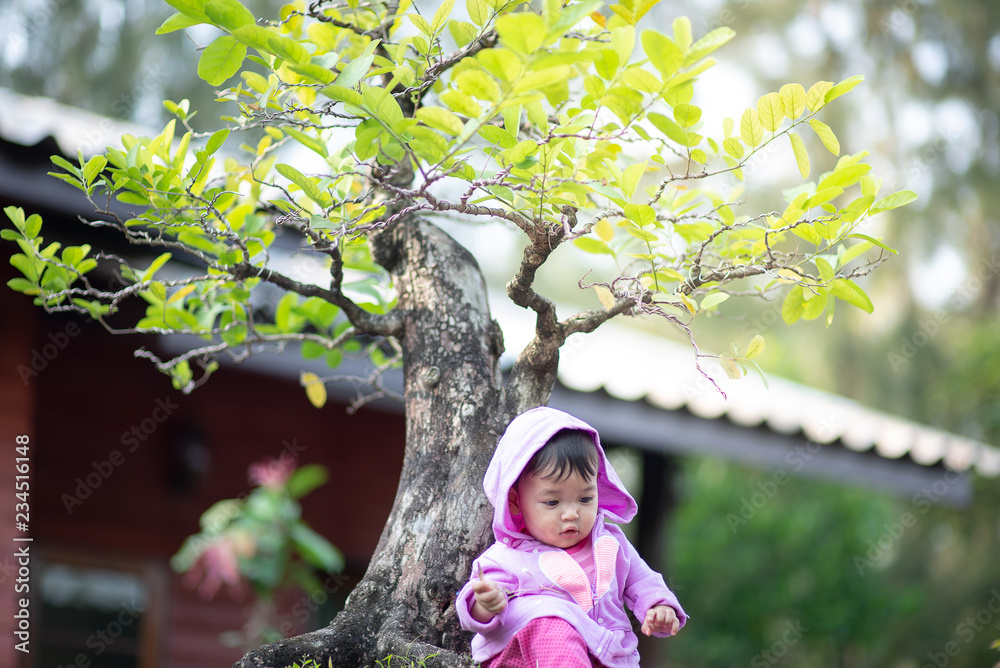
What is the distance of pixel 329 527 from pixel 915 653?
23.6 ft

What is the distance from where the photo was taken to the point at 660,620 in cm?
146

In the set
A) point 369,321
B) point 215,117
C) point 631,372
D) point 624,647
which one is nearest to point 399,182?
point 369,321

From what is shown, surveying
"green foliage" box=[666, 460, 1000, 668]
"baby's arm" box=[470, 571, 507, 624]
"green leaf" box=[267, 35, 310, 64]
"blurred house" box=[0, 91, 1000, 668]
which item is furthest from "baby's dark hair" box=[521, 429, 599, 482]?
"green foliage" box=[666, 460, 1000, 668]

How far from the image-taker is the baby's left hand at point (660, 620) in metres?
1.45

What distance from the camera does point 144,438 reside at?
4.79 meters

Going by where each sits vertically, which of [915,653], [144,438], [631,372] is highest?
[631,372]

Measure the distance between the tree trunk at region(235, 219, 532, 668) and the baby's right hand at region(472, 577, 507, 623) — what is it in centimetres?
11

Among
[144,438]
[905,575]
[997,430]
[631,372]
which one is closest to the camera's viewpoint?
[144,438]

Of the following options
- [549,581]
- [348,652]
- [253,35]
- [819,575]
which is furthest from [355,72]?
[819,575]

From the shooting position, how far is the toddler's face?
1.50 meters

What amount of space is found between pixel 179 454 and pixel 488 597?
3818 millimetres

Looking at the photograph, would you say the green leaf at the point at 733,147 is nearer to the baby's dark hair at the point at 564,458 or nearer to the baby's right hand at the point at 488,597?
the baby's dark hair at the point at 564,458

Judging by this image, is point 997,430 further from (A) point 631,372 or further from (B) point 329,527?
(B) point 329,527

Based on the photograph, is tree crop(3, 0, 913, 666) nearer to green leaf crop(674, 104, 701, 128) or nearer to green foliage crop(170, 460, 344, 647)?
green leaf crop(674, 104, 701, 128)
